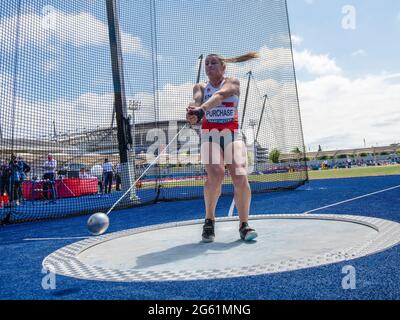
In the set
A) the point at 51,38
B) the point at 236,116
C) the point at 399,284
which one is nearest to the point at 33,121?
the point at 51,38

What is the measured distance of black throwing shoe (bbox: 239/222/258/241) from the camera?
3.57m

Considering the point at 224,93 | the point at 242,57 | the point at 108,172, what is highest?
the point at 242,57

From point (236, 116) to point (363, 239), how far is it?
186cm

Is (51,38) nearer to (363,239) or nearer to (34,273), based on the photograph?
(34,273)

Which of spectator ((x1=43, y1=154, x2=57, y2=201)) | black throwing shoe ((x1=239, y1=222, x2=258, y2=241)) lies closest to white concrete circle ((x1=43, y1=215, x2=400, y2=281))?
black throwing shoe ((x1=239, y1=222, x2=258, y2=241))

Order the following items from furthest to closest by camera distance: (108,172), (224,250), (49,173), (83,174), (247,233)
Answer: (83,174) < (108,172) < (49,173) < (247,233) < (224,250)

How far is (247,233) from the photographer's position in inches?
141

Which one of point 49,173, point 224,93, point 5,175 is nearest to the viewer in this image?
point 224,93

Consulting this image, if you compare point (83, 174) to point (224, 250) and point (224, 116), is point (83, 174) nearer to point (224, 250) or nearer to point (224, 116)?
point (224, 116)

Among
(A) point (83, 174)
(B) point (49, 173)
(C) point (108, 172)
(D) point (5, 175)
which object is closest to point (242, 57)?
(D) point (5, 175)

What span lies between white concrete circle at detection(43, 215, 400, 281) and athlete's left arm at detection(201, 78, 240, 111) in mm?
1450

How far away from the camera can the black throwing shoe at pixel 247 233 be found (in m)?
3.57

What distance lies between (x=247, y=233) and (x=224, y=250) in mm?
445
